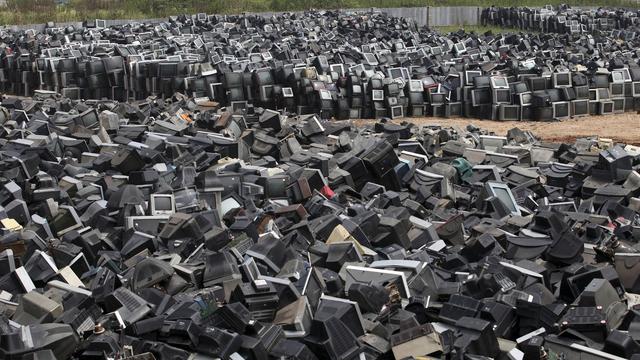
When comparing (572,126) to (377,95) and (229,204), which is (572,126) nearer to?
(377,95)

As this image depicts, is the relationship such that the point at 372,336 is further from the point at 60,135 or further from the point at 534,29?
the point at 534,29

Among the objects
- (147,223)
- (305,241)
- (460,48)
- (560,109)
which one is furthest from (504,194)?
(460,48)

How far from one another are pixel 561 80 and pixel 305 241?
13393 millimetres

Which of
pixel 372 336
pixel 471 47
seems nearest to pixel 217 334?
pixel 372 336

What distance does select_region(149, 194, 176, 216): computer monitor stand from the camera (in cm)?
1099

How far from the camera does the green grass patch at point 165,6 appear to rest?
38.3 m

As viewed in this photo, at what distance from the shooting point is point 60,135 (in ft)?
49.2

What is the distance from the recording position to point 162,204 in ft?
36.5

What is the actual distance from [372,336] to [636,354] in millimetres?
2465

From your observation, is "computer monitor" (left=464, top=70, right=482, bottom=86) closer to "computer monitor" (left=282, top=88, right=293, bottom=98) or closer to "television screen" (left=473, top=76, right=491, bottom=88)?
"television screen" (left=473, top=76, right=491, bottom=88)

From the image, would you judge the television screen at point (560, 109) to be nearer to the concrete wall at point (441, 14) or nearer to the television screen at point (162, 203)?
the television screen at point (162, 203)

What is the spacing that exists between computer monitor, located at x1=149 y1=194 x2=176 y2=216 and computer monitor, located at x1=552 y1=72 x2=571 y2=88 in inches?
526

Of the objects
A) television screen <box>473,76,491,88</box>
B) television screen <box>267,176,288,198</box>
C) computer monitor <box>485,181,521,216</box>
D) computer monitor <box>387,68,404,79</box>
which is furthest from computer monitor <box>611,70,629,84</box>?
television screen <box>267,176,288,198</box>

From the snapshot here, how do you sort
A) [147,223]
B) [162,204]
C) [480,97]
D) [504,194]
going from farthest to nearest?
[480,97] < [504,194] < [162,204] < [147,223]
